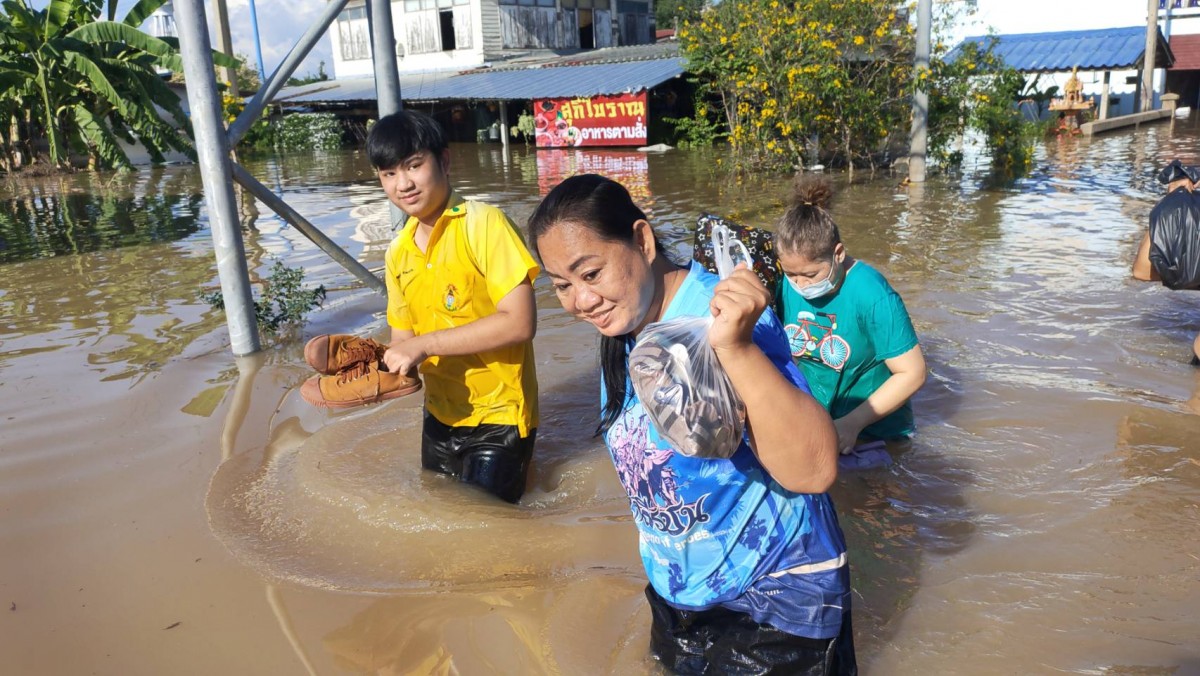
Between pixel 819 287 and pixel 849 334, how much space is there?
24 centimetres

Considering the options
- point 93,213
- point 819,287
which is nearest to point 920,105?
point 819,287

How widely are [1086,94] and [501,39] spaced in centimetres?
2008

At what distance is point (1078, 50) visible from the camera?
30281mm

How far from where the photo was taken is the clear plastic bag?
1.58 meters

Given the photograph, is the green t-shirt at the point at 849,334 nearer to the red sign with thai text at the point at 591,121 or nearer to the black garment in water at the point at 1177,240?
the black garment in water at the point at 1177,240

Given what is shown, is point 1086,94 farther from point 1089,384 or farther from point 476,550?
point 476,550

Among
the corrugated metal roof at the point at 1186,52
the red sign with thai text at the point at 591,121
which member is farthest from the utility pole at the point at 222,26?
the corrugated metal roof at the point at 1186,52

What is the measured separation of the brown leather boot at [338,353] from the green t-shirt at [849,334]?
1.63m

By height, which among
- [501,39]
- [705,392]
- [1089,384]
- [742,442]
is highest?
[501,39]

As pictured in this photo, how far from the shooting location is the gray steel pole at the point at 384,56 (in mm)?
5809

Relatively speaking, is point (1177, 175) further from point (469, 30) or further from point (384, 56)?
point (469, 30)

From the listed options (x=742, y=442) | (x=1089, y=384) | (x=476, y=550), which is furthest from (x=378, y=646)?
(x=1089, y=384)

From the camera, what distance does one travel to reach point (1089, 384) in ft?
17.8

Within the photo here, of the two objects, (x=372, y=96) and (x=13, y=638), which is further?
(x=372, y=96)
